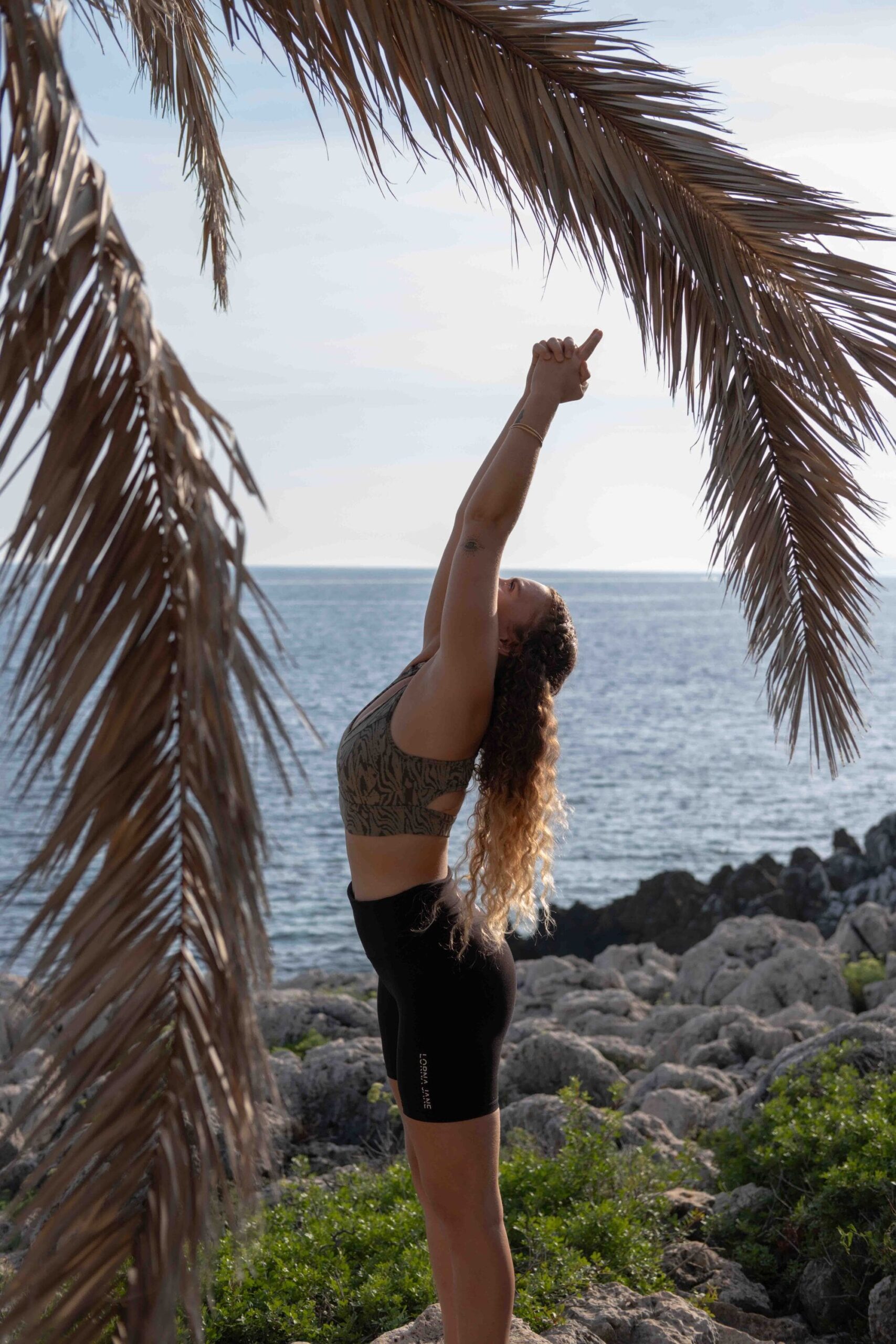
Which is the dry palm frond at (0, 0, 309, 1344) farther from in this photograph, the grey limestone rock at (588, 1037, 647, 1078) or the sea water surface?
the grey limestone rock at (588, 1037, 647, 1078)

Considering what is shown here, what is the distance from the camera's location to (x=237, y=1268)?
3.84 m

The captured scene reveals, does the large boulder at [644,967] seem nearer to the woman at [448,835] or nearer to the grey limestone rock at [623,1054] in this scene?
the grey limestone rock at [623,1054]

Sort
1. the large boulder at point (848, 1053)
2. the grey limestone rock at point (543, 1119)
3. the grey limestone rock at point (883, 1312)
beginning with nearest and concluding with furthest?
the grey limestone rock at point (883, 1312)
the large boulder at point (848, 1053)
the grey limestone rock at point (543, 1119)

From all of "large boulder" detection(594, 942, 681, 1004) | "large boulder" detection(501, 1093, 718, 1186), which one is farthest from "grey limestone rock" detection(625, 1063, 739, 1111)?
"large boulder" detection(594, 942, 681, 1004)

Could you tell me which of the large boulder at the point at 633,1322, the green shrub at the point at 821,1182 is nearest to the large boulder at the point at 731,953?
the green shrub at the point at 821,1182

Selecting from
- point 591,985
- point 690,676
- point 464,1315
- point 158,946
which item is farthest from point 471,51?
point 690,676

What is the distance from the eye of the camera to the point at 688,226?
3.62m

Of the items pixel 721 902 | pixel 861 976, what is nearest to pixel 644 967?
pixel 861 976

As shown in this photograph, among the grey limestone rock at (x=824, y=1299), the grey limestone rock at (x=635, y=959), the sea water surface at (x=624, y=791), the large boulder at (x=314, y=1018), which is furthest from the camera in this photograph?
the sea water surface at (x=624, y=791)

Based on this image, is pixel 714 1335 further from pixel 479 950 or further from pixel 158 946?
pixel 158 946

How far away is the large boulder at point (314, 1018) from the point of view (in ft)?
25.4

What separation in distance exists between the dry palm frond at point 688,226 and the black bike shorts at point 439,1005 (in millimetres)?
1526

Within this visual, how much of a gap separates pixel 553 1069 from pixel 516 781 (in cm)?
402

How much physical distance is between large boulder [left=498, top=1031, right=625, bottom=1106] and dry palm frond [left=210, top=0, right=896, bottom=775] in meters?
3.24
